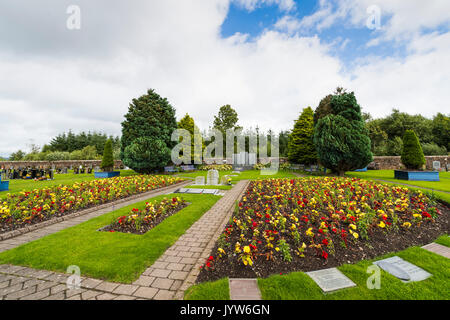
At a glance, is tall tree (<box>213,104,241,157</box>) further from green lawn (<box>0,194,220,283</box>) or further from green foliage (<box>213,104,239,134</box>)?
green lawn (<box>0,194,220,283</box>)

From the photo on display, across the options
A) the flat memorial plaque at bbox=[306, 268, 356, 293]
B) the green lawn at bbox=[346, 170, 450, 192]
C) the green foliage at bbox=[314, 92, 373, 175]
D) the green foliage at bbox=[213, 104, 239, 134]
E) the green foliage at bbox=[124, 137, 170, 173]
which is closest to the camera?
the flat memorial plaque at bbox=[306, 268, 356, 293]

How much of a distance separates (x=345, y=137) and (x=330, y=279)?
44.4 ft

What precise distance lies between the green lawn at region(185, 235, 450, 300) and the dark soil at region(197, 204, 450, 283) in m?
0.26

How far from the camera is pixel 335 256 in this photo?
11.3 ft

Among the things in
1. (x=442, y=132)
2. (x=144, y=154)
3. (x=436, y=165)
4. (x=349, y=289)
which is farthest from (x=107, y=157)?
(x=442, y=132)

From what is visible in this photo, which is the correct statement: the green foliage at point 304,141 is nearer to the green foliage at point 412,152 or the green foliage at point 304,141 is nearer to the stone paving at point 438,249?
the green foliage at point 412,152

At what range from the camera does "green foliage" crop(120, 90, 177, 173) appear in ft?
Answer: 57.9

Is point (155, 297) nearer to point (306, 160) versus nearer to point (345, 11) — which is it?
point (345, 11)

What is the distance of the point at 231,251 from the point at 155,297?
1.53m

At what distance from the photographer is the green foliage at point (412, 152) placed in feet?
43.4

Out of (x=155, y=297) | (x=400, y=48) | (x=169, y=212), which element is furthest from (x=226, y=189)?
(x=400, y=48)

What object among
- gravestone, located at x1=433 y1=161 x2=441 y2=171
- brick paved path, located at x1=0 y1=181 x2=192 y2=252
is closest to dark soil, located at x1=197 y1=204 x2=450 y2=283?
brick paved path, located at x1=0 y1=181 x2=192 y2=252

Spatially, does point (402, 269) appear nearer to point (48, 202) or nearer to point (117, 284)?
point (117, 284)

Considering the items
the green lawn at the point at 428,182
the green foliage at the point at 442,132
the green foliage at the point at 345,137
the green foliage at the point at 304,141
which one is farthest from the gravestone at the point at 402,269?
the green foliage at the point at 442,132
